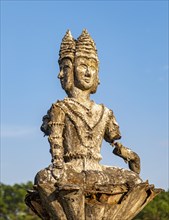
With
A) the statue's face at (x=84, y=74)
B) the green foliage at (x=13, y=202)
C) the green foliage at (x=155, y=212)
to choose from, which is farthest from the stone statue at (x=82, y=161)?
the green foliage at (x=13, y=202)

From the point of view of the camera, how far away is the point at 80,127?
729 cm

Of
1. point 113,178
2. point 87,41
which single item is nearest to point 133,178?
point 113,178

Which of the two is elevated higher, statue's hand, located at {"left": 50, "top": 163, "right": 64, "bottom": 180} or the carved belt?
the carved belt

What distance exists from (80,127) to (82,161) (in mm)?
474

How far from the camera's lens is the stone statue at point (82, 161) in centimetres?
655

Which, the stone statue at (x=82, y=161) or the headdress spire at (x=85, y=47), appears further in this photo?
the headdress spire at (x=85, y=47)

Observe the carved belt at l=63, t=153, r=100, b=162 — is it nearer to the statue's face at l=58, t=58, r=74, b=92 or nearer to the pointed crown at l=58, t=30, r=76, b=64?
the statue's face at l=58, t=58, r=74, b=92

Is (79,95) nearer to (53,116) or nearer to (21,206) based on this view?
(53,116)

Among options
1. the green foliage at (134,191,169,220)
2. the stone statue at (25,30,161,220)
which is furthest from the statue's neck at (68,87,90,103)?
the green foliage at (134,191,169,220)

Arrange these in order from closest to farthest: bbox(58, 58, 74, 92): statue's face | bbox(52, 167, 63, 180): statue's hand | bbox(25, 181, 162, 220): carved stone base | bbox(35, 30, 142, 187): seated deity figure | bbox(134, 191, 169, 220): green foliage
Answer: bbox(25, 181, 162, 220): carved stone base → bbox(52, 167, 63, 180): statue's hand → bbox(35, 30, 142, 187): seated deity figure → bbox(58, 58, 74, 92): statue's face → bbox(134, 191, 169, 220): green foliage

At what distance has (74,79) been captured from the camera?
7.67m

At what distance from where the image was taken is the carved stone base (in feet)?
21.1

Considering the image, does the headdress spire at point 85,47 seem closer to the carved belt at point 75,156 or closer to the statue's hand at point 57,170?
the carved belt at point 75,156

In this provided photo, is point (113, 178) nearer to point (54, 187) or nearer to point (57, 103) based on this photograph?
point (54, 187)
